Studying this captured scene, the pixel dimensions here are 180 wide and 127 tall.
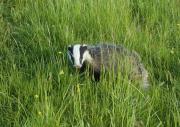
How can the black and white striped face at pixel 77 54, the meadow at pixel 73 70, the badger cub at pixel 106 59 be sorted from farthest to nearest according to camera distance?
the black and white striped face at pixel 77 54
the badger cub at pixel 106 59
the meadow at pixel 73 70

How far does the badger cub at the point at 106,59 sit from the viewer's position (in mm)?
4379

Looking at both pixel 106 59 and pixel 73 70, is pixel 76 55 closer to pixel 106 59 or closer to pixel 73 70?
pixel 73 70

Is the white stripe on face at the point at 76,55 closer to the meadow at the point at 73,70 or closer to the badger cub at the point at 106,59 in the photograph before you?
the badger cub at the point at 106,59

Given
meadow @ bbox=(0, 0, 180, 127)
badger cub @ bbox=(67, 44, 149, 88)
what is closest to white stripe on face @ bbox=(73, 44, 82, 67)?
badger cub @ bbox=(67, 44, 149, 88)

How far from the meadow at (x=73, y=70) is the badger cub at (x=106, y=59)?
0.11 meters

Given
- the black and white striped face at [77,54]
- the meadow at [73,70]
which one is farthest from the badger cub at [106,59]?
the meadow at [73,70]

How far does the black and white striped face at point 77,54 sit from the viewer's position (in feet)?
14.7

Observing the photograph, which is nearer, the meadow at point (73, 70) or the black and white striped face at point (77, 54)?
the meadow at point (73, 70)

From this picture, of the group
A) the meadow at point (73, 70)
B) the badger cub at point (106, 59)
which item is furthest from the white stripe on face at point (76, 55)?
the meadow at point (73, 70)

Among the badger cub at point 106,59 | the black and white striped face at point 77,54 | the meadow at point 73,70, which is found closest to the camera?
the meadow at point 73,70

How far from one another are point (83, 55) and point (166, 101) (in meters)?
1.17

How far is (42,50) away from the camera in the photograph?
199 inches

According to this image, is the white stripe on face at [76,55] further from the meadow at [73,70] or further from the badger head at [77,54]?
the meadow at [73,70]

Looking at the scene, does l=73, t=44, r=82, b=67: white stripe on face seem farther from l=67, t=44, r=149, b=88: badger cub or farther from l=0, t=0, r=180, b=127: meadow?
l=0, t=0, r=180, b=127: meadow
